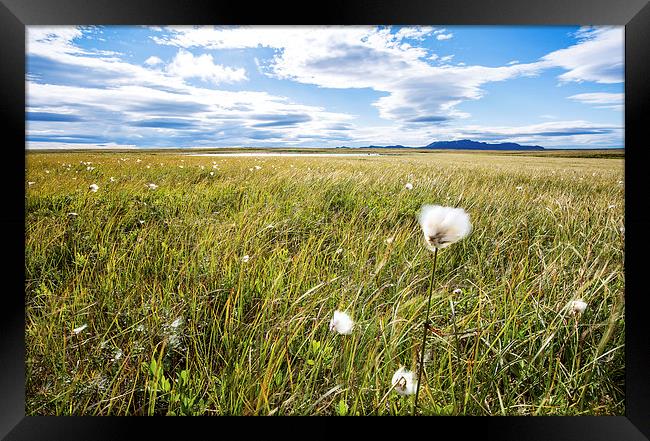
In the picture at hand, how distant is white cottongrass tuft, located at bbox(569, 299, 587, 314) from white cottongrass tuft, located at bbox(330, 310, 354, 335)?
3.04 feet

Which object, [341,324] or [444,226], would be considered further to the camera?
[341,324]

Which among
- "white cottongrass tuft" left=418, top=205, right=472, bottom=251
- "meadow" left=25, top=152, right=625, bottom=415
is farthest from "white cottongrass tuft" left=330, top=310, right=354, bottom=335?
"white cottongrass tuft" left=418, top=205, right=472, bottom=251

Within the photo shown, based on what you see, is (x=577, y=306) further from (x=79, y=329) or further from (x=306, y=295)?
(x=79, y=329)

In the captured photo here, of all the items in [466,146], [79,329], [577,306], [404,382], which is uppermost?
[466,146]

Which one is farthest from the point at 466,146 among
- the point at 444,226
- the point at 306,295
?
the point at 306,295

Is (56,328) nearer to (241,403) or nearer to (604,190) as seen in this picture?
(241,403)

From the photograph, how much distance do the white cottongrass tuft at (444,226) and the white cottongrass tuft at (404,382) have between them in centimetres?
52

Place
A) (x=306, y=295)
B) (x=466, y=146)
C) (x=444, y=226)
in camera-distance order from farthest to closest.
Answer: (x=466, y=146)
(x=306, y=295)
(x=444, y=226)

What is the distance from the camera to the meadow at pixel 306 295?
136 cm

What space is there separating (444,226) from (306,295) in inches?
28.1
